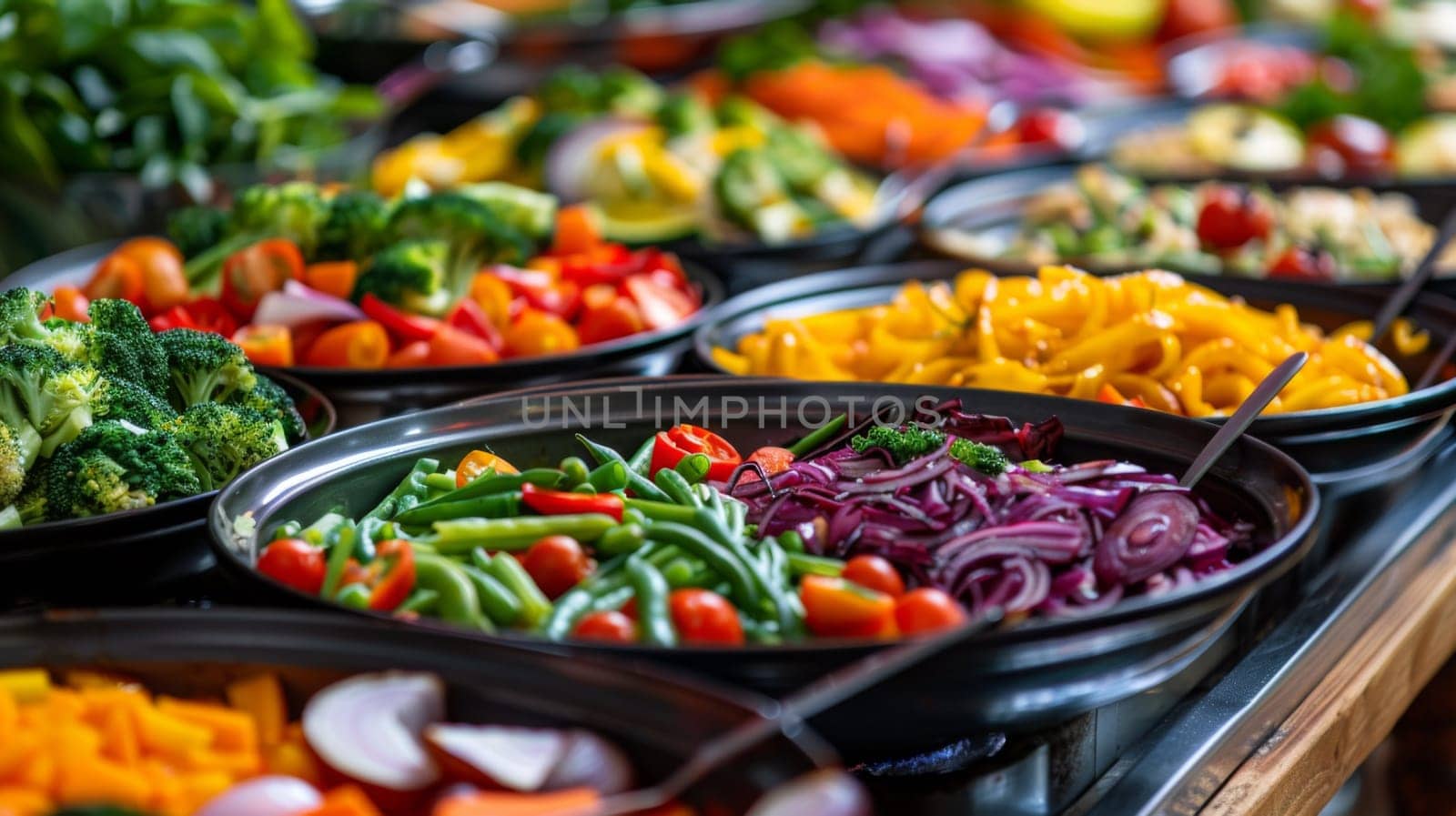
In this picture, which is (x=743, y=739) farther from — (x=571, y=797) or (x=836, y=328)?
(x=836, y=328)

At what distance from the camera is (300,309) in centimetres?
256

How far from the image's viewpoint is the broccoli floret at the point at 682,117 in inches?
159

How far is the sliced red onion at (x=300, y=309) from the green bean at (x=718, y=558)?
3.64 feet

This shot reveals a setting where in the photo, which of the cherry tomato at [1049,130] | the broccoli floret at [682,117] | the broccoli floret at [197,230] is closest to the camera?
the broccoli floret at [197,230]

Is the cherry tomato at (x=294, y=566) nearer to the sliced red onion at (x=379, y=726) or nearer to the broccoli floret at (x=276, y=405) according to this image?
the sliced red onion at (x=379, y=726)

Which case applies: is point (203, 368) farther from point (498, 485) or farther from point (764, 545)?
point (764, 545)

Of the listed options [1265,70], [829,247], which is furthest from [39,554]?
[1265,70]

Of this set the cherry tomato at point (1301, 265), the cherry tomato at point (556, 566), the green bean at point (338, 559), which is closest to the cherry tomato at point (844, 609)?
the cherry tomato at point (556, 566)

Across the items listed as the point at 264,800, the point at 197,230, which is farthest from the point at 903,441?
the point at 197,230

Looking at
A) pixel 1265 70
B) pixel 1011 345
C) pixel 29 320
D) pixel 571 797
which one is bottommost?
pixel 1265 70

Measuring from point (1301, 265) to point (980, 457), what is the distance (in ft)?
6.41

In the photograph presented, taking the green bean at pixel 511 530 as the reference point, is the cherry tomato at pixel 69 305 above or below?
above

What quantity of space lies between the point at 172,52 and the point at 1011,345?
257 cm

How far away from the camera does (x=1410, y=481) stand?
260 cm
